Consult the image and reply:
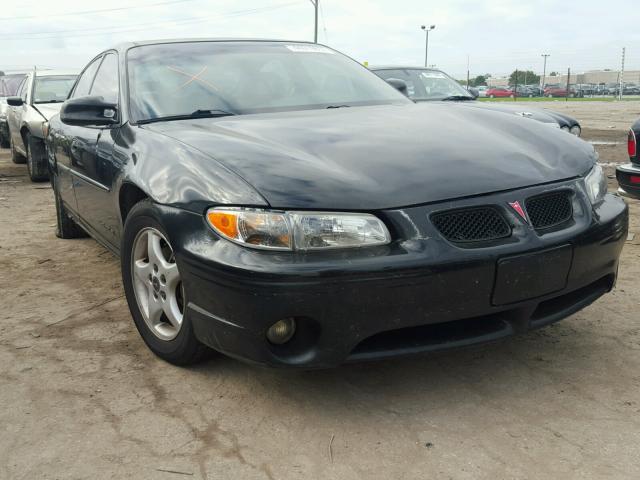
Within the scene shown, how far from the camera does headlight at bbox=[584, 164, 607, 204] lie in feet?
9.32

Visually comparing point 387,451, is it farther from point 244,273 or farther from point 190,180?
point 190,180

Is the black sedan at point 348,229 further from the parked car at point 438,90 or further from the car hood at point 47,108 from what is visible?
the car hood at point 47,108

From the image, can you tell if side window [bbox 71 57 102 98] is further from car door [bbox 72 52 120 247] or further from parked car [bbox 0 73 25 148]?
parked car [bbox 0 73 25 148]

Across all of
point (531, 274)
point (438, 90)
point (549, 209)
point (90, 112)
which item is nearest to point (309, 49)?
point (90, 112)

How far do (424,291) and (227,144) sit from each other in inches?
39.3

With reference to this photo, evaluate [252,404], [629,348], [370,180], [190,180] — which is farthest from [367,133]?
[629,348]

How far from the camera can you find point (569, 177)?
2.76m

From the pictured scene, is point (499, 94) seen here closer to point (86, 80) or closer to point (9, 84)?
point (9, 84)

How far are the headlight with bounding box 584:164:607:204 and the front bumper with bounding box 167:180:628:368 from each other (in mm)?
322

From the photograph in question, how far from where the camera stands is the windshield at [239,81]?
342cm

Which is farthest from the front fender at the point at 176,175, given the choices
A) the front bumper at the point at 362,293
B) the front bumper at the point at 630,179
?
the front bumper at the point at 630,179

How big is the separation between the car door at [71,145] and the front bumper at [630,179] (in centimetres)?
402

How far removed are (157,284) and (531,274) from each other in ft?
5.01

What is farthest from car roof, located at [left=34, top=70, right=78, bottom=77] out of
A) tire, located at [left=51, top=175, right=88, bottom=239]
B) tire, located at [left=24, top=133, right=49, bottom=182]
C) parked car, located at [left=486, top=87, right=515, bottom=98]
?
parked car, located at [left=486, top=87, right=515, bottom=98]
